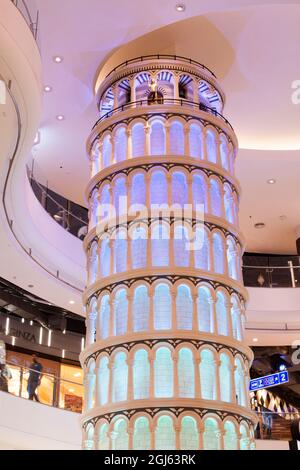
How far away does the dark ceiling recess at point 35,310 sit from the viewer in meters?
21.9

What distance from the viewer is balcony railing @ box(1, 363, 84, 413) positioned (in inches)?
657

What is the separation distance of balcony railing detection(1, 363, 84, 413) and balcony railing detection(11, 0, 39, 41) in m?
7.56

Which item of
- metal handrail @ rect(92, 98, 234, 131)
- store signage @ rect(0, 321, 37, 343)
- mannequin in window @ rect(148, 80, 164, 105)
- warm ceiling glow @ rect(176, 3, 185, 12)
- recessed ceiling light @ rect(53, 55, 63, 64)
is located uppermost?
recessed ceiling light @ rect(53, 55, 63, 64)

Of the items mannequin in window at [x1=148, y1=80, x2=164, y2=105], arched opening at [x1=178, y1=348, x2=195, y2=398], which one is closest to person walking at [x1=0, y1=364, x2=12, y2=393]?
arched opening at [x1=178, y1=348, x2=195, y2=398]

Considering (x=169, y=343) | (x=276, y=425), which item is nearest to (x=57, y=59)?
(x=169, y=343)

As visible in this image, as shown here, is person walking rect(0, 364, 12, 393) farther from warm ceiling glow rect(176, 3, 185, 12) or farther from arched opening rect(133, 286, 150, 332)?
warm ceiling glow rect(176, 3, 185, 12)

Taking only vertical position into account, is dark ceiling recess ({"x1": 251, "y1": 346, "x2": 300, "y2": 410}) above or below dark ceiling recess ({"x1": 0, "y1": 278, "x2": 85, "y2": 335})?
below

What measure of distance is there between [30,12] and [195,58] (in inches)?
186

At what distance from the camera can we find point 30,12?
44.0 feet

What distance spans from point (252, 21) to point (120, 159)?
457cm

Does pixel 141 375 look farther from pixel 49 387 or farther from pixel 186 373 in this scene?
pixel 49 387

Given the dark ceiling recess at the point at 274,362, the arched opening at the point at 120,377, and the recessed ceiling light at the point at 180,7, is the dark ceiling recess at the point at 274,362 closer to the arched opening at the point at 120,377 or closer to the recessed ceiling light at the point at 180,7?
the arched opening at the point at 120,377

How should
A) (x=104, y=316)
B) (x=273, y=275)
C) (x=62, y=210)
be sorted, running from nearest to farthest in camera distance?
(x=104, y=316)
(x=62, y=210)
(x=273, y=275)
